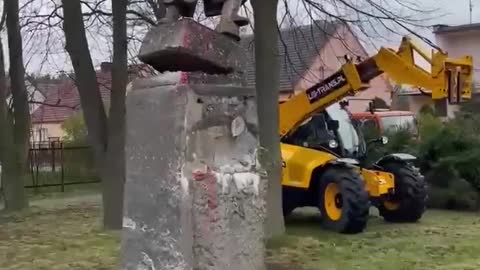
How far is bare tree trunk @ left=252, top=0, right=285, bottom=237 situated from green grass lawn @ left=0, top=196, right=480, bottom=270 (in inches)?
20.4

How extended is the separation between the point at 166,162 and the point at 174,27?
0.88m

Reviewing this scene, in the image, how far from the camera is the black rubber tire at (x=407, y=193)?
14211 millimetres

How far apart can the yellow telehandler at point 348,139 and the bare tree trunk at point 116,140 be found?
2.72 meters

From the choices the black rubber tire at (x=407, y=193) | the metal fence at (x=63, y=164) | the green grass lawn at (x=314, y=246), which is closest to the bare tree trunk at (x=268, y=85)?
the green grass lawn at (x=314, y=246)

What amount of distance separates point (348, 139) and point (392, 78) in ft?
4.22

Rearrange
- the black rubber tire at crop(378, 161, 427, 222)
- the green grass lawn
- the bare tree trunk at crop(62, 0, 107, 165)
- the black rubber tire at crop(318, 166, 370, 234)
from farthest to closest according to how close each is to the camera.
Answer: the black rubber tire at crop(378, 161, 427, 222)
the bare tree trunk at crop(62, 0, 107, 165)
the black rubber tire at crop(318, 166, 370, 234)
the green grass lawn

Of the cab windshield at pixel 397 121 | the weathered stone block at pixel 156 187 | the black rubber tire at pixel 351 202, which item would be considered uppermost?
the cab windshield at pixel 397 121

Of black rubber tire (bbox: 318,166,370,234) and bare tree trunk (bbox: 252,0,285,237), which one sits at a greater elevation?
bare tree trunk (bbox: 252,0,285,237)

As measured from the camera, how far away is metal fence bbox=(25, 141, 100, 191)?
26188mm

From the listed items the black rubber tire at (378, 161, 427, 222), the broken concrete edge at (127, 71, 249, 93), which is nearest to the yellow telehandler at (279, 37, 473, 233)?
the black rubber tire at (378, 161, 427, 222)

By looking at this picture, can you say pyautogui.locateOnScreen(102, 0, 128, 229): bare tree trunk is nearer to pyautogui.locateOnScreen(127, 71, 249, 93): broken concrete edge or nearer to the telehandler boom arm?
the telehandler boom arm

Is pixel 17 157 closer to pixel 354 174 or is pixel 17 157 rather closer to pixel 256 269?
pixel 354 174

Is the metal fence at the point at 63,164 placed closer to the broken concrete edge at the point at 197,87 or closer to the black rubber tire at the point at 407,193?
the black rubber tire at the point at 407,193

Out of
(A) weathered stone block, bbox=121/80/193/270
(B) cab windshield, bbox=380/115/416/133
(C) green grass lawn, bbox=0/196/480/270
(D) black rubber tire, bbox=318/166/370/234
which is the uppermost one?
(B) cab windshield, bbox=380/115/416/133
